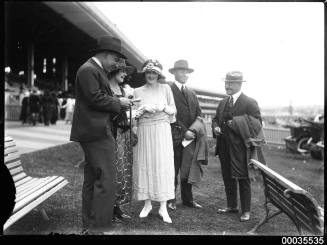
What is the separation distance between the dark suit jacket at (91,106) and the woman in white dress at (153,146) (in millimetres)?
722

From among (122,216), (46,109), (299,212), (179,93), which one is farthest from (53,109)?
(299,212)

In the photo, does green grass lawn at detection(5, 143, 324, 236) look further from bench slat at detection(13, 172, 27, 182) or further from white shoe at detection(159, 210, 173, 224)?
bench slat at detection(13, 172, 27, 182)

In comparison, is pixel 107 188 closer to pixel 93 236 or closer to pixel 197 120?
pixel 93 236

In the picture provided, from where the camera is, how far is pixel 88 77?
A: 3.12 m

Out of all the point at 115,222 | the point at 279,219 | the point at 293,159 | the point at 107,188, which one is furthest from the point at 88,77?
the point at 293,159

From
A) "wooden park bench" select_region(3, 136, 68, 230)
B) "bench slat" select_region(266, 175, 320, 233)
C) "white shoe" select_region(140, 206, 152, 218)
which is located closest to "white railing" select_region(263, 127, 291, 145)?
"white shoe" select_region(140, 206, 152, 218)

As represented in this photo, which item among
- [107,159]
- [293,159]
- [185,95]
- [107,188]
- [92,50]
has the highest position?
[92,50]

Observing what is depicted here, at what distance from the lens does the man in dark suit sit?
162 inches

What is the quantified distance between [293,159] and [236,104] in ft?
23.2

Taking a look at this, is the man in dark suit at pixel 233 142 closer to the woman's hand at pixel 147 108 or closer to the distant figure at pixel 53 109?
the woman's hand at pixel 147 108

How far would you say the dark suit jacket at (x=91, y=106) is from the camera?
3.12m

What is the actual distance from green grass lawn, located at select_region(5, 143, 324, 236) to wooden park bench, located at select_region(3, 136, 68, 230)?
10.8 inches

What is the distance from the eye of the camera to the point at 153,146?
12.9ft

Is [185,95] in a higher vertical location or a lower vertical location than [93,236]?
higher
